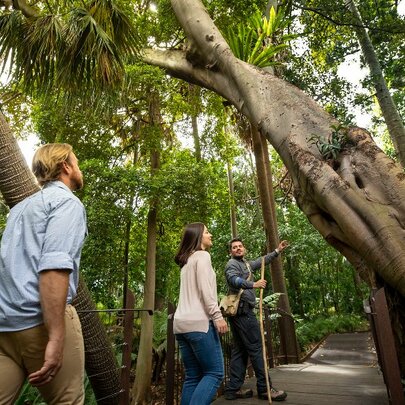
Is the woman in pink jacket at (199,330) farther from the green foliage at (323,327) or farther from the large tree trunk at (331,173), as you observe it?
the green foliage at (323,327)

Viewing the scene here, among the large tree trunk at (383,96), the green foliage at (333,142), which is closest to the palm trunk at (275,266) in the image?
the large tree trunk at (383,96)

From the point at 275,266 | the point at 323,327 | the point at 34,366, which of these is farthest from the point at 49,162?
the point at 323,327

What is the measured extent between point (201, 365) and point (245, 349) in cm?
160

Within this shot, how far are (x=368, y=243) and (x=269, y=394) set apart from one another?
180cm

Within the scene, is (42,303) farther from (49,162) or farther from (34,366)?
(49,162)

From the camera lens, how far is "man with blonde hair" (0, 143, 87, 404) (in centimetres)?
136

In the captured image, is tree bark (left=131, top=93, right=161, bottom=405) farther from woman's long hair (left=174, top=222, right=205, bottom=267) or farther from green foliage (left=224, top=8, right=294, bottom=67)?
woman's long hair (left=174, top=222, right=205, bottom=267)

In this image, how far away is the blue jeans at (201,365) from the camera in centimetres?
258

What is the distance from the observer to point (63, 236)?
1473 mm

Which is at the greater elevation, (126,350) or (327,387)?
(126,350)

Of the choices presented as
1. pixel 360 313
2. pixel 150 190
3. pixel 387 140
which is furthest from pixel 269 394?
pixel 387 140

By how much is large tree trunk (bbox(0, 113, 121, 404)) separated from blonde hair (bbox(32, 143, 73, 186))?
1.60 m

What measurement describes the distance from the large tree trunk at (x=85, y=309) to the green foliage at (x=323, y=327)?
9.04 metres

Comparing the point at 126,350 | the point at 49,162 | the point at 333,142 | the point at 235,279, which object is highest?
the point at 333,142
